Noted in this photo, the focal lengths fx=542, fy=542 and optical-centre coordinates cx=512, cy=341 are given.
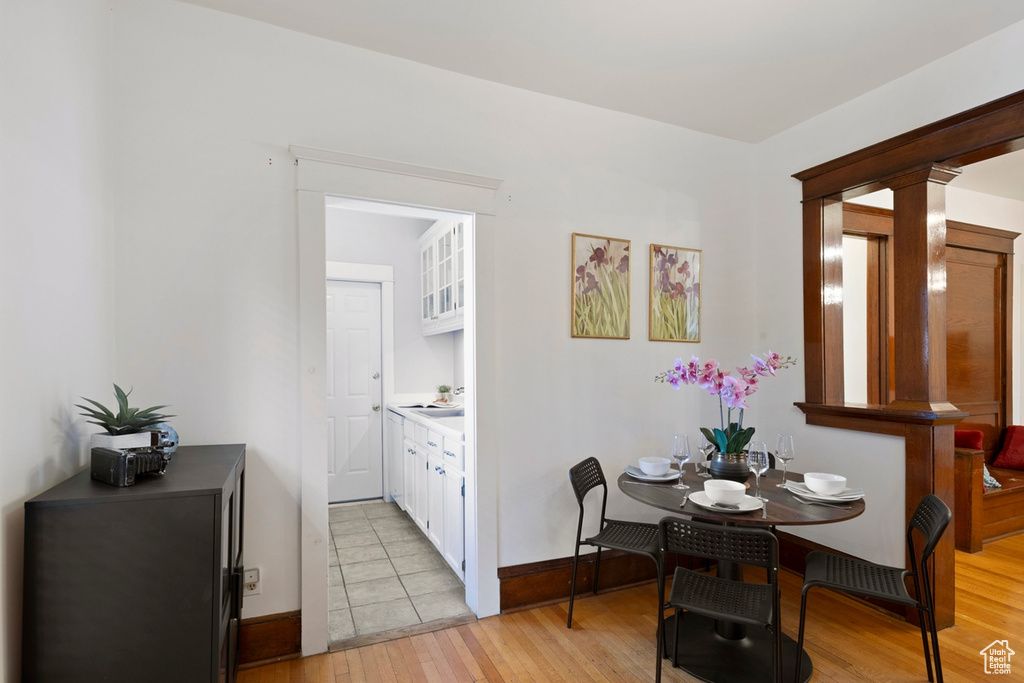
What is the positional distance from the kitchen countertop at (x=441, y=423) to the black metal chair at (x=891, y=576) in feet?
5.89

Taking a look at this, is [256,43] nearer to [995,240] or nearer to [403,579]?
[403,579]

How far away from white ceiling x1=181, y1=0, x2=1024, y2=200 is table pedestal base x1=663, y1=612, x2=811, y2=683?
2.77m

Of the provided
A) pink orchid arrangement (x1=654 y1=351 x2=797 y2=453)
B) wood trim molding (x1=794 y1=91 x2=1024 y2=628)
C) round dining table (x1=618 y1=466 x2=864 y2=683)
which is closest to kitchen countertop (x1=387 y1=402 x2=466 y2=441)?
round dining table (x1=618 y1=466 x2=864 y2=683)

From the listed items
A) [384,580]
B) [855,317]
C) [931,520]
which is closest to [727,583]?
[931,520]

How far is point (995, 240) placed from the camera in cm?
482

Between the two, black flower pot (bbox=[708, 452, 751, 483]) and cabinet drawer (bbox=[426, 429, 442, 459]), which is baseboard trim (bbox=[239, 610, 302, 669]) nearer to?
cabinet drawer (bbox=[426, 429, 442, 459])

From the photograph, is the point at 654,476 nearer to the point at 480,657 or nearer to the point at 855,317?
the point at 480,657

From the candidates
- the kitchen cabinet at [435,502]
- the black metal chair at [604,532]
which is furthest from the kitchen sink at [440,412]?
the black metal chair at [604,532]

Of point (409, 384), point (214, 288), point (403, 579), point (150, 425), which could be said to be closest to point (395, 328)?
point (409, 384)

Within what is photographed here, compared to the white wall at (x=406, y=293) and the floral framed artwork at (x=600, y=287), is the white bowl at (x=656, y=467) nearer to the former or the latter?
the floral framed artwork at (x=600, y=287)

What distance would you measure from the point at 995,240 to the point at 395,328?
5490mm

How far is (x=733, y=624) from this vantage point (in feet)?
8.23

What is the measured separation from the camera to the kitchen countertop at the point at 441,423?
3.15 m

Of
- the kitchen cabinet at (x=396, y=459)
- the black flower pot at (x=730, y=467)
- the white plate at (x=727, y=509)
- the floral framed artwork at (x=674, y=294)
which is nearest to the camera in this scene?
the white plate at (x=727, y=509)
